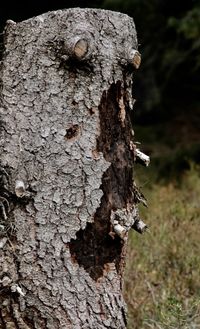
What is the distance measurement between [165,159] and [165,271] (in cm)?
612

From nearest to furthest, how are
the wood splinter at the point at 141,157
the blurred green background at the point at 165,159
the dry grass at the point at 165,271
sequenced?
the wood splinter at the point at 141,157 → the dry grass at the point at 165,271 → the blurred green background at the point at 165,159

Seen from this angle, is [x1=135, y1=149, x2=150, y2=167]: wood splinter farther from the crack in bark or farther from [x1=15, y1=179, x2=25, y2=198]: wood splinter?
[x1=15, y1=179, x2=25, y2=198]: wood splinter

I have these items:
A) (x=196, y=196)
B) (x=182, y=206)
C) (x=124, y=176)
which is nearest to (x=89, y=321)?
(x=124, y=176)

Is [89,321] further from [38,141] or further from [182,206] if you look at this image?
[182,206]

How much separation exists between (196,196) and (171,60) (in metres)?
5.52

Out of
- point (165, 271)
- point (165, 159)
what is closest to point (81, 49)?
point (165, 271)

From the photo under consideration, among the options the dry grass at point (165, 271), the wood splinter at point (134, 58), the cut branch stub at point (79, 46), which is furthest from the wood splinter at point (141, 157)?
the dry grass at point (165, 271)

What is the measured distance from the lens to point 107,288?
3510 millimetres

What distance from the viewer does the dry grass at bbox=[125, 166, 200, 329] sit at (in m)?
4.46

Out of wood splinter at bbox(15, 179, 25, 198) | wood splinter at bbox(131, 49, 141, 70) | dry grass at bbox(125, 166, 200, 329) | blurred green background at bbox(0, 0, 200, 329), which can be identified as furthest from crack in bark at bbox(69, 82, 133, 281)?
dry grass at bbox(125, 166, 200, 329)

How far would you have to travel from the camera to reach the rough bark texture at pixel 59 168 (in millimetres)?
3385

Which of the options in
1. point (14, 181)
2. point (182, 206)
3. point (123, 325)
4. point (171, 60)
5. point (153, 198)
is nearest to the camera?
point (14, 181)

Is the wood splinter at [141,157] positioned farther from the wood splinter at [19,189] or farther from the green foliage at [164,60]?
the green foliage at [164,60]

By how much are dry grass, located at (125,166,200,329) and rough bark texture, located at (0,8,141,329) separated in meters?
0.78
